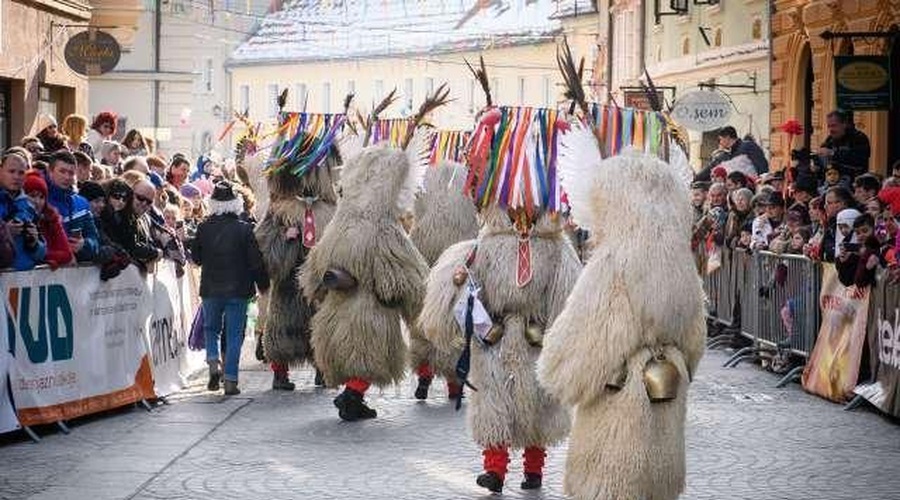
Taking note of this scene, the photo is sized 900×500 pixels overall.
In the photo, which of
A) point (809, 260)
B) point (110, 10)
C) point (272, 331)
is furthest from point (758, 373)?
point (110, 10)

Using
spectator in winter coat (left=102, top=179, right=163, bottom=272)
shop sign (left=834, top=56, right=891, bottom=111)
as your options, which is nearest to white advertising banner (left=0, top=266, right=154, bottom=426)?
spectator in winter coat (left=102, top=179, right=163, bottom=272)

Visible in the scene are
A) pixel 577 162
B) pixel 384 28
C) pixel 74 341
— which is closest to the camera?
pixel 577 162

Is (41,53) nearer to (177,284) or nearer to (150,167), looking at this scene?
(150,167)

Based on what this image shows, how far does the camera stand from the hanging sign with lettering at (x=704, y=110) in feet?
98.4

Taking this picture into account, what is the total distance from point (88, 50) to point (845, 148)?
11761 millimetres

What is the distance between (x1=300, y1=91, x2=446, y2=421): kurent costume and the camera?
1448 cm

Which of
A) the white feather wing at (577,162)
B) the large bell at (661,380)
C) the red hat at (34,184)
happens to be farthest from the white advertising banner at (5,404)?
the large bell at (661,380)

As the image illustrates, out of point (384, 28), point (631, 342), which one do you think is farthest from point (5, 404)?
point (384, 28)

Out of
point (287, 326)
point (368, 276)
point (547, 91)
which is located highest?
point (547, 91)

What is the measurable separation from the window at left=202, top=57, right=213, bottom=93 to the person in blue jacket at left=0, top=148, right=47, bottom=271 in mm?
61270

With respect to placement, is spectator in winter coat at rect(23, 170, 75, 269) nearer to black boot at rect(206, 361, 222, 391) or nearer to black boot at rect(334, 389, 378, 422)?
black boot at rect(334, 389, 378, 422)

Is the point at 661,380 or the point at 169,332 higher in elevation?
the point at 661,380

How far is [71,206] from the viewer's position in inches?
556

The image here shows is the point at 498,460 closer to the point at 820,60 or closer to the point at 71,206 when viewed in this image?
the point at 71,206
